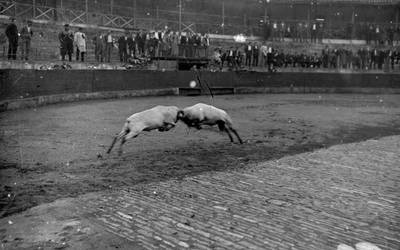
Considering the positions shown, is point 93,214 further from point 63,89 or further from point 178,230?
point 63,89

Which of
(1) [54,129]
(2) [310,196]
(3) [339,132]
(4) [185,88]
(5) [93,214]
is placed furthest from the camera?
(4) [185,88]

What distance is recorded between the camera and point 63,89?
2086cm

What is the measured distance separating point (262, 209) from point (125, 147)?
5.12 meters

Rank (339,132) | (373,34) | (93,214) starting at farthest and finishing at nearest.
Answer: (373,34) → (339,132) → (93,214)

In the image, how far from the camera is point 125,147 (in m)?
10.9

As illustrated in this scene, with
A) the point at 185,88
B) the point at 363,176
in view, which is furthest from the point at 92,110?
the point at 363,176

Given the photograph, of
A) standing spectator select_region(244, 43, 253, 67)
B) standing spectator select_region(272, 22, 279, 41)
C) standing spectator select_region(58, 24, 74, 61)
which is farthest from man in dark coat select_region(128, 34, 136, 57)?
standing spectator select_region(272, 22, 279, 41)

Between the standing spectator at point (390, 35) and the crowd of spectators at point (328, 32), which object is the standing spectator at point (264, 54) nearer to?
the crowd of spectators at point (328, 32)

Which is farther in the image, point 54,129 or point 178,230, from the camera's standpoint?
point 54,129

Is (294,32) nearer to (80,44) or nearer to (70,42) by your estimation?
(80,44)

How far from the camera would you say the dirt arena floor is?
7824 millimetres

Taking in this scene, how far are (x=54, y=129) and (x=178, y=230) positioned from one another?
8.45 meters

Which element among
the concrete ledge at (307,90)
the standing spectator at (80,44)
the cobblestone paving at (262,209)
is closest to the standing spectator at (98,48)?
the standing spectator at (80,44)

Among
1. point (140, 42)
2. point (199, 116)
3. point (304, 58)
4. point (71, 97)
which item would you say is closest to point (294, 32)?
point (304, 58)
